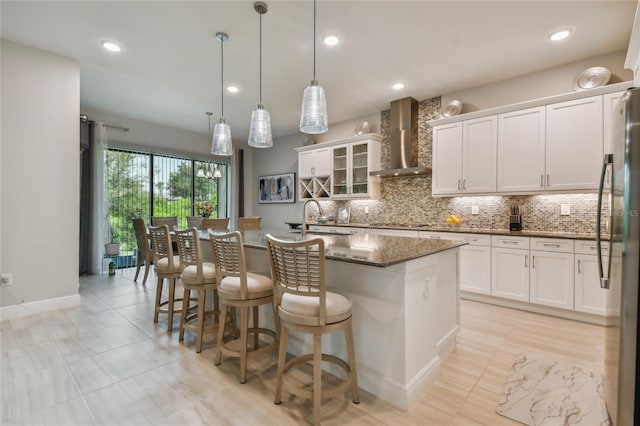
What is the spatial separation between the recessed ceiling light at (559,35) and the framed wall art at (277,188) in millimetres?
4844

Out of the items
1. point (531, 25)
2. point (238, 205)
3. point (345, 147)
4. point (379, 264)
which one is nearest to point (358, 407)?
point (379, 264)

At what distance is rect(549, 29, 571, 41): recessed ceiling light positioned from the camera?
287cm

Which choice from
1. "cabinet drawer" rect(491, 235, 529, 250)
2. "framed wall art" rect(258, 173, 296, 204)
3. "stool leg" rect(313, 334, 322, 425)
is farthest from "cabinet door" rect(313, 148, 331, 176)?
"stool leg" rect(313, 334, 322, 425)

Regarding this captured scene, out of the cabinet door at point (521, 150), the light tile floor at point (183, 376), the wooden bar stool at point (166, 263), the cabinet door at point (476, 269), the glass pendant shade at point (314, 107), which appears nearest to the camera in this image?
the light tile floor at point (183, 376)

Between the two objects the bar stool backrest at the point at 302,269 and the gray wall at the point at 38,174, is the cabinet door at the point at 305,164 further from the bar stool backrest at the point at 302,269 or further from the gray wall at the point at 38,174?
the bar stool backrest at the point at 302,269

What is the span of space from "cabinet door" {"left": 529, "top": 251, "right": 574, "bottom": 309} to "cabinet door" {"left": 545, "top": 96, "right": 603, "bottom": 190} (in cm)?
82

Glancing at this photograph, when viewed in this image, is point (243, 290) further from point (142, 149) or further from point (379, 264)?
point (142, 149)

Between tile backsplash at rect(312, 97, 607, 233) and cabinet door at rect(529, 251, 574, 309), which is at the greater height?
tile backsplash at rect(312, 97, 607, 233)

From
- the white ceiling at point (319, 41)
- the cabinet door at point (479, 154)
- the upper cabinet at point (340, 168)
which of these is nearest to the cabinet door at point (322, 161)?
the upper cabinet at point (340, 168)

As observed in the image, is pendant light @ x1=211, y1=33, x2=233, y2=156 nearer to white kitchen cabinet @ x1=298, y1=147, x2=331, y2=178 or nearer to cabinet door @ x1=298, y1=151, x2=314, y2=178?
white kitchen cabinet @ x1=298, y1=147, x2=331, y2=178

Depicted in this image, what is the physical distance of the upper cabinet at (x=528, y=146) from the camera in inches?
124

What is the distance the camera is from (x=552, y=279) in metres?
3.17

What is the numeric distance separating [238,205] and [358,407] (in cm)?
604

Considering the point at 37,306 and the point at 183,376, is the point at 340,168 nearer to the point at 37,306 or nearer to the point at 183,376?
the point at 183,376
